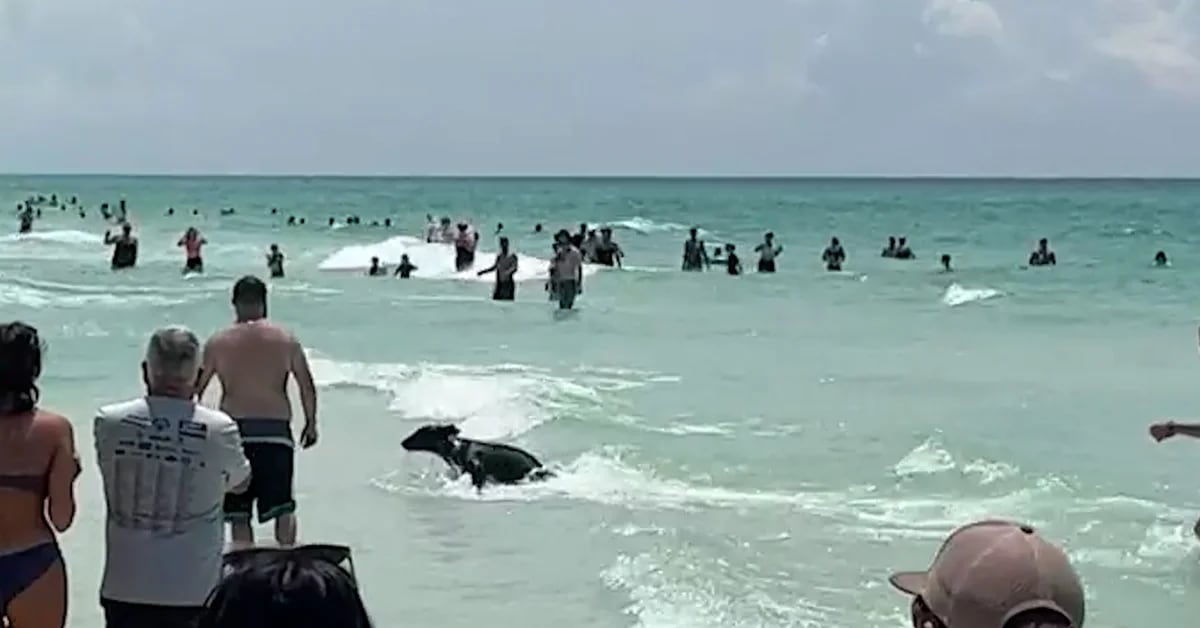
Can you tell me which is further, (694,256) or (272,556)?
(694,256)

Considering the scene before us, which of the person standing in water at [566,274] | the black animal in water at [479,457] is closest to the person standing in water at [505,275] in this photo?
the person standing in water at [566,274]

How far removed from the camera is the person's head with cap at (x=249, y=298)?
276 inches

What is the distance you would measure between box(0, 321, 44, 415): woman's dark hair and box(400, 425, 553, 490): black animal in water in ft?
21.5

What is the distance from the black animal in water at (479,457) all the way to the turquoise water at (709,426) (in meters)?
0.18

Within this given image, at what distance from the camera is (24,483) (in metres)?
4.55

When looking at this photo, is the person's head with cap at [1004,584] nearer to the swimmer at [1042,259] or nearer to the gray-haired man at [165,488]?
the gray-haired man at [165,488]

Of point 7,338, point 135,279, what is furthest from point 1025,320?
point 7,338

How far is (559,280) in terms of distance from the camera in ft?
83.0

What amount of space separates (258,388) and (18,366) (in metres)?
2.63

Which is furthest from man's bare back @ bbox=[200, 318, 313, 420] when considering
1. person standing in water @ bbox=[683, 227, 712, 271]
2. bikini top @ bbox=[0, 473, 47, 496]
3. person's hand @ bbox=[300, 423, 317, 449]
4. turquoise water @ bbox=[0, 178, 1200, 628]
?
person standing in water @ bbox=[683, 227, 712, 271]

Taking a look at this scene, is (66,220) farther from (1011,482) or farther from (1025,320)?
(1011,482)

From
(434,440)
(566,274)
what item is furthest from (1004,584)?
(566,274)

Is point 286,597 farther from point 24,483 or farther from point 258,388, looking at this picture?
point 258,388

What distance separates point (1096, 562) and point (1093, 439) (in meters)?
4.67
